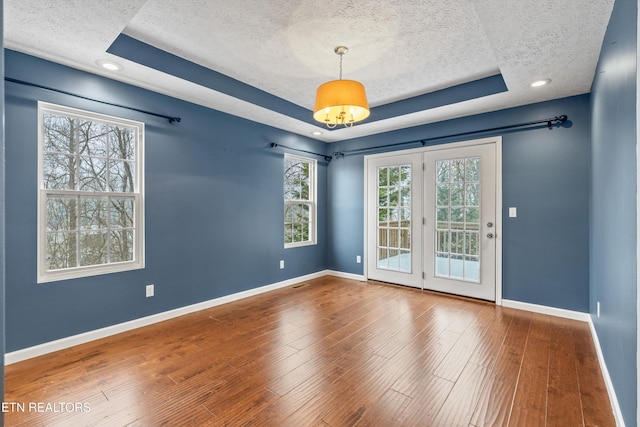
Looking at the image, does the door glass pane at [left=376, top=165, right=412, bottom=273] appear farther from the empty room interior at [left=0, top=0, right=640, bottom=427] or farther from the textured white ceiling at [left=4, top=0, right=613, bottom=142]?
the textured white ceiling at [left=4, top=0, right=613, bottom=142]

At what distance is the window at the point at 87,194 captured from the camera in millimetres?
2604

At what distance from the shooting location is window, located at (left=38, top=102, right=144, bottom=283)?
2.60 meters

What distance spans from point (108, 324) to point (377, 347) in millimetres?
2581

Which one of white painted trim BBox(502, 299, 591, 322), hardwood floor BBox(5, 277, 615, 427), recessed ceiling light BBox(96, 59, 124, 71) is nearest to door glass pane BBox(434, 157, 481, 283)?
white painted trim BBox(502, 299, 591, 322)

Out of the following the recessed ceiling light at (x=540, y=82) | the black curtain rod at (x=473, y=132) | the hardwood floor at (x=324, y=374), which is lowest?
the hardwood floor at (x=324, y=374)

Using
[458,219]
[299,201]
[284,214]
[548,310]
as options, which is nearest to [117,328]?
[284,214]

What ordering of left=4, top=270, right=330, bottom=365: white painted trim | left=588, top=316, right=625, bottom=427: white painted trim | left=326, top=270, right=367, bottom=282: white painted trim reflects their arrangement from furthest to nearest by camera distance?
1. left=326, top=270, right=367, bottom=282: white painted trim
2. left=4, top=270, right=330, bottom=365: white painted trim
3. left=588, top=316, right=625, bottom=427: white painted trim

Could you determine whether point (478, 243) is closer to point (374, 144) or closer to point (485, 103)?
point (485, 103)

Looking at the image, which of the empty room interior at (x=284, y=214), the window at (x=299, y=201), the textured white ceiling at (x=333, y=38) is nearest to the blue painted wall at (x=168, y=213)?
the empty room interior at (x=284, y=214)

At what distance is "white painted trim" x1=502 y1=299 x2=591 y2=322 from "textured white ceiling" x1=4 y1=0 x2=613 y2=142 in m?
2.45

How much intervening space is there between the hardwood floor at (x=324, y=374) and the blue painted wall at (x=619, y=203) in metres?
0.41

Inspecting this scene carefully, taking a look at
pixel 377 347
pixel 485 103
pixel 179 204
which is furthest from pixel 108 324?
pixel 485 103

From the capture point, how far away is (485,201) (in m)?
3.95

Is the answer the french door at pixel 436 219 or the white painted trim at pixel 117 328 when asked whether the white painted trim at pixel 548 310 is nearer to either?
the french door at pixel 436 219
